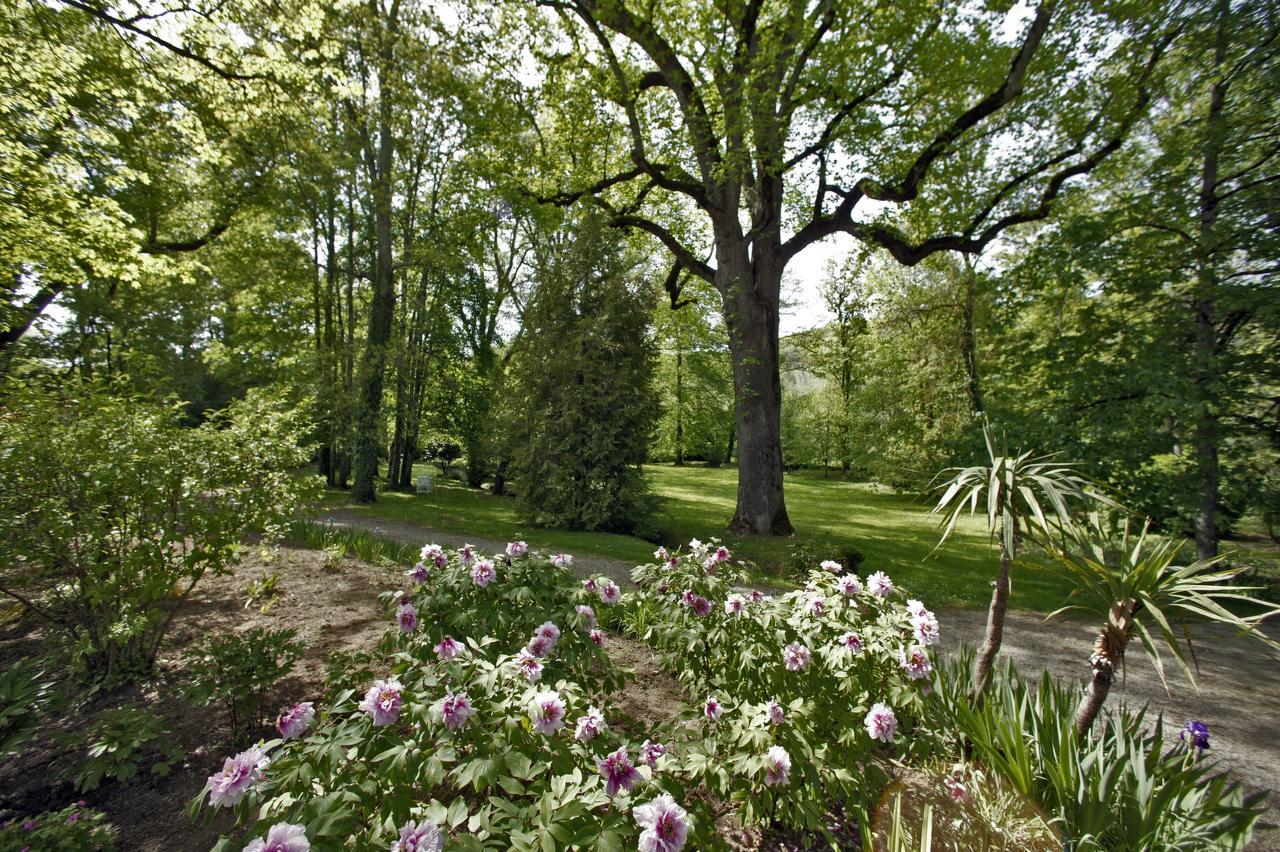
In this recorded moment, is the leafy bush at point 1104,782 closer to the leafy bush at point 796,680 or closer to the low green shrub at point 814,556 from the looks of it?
the leafy bush at point 796,680

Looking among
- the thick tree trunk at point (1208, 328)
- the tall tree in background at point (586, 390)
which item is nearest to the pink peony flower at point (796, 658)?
the thick tree trunk at point (1208, 328)

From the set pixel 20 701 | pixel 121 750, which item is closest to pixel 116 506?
pixel 20 701

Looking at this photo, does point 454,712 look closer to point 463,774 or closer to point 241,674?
point 463,774

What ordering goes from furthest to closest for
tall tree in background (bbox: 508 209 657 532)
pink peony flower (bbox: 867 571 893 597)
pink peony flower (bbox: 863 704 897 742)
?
1. tall tree in background (bbox: 508 209 657 532)
2. pink peony flower (bbox: 867 571 893 597)
3. pink peony flower (bbox: 863 704 897 742)

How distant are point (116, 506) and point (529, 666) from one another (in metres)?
3.93

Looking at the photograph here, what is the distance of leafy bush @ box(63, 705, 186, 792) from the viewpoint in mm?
2693

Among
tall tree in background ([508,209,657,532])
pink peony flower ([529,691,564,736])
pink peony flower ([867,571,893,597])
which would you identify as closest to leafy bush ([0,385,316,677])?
pink peony flower ([529,691,564,736])

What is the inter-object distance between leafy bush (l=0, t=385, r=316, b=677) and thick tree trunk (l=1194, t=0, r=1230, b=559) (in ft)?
37.1

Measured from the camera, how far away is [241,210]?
15477 millimetres

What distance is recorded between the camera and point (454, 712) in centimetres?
187

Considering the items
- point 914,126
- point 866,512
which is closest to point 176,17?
point 914,126

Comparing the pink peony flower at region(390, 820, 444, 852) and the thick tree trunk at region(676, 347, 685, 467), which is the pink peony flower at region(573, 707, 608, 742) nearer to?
the pink peony flower at region(390, 820, 444, 852)

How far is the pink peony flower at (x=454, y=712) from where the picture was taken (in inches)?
73.0

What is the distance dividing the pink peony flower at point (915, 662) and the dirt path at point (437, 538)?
185 inches
